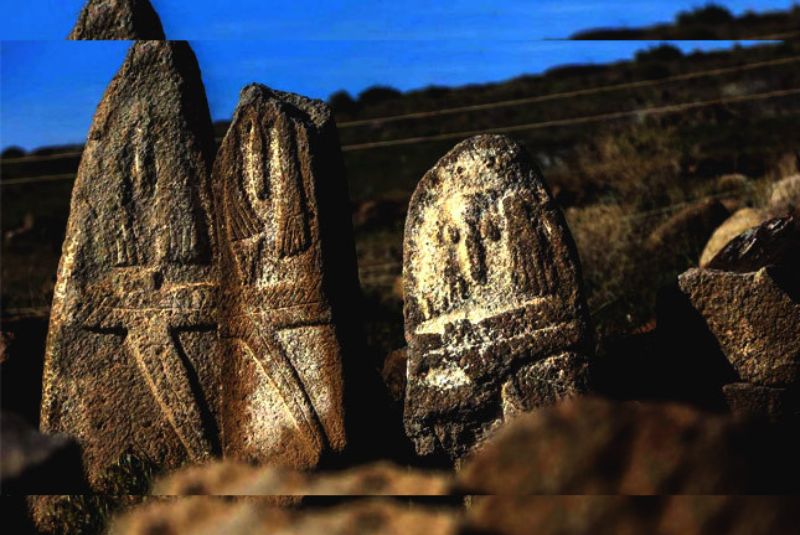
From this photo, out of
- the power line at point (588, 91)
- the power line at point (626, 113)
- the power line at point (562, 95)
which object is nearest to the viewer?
the power line at point (562, 95)

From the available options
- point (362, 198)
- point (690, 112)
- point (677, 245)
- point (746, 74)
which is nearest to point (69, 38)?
point (677, 245)

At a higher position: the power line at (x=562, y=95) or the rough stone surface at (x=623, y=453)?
the power line at (x=562, y=95)

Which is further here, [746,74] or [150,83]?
[746,74]

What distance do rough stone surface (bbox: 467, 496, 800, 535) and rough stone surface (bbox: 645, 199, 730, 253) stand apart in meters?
7.61

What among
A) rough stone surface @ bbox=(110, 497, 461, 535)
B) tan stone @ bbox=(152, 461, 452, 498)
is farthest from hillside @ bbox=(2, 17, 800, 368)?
rough stone surface @ bbox=(110, 497, 461, 535)

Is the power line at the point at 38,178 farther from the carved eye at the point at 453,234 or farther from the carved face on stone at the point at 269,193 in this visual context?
the carved eye at the point at 453,234

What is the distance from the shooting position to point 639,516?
1372 mm

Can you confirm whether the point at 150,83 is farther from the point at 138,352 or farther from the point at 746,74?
the point at 746,74

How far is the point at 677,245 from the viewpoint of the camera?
888 centimetres

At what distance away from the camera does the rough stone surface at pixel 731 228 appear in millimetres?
7943

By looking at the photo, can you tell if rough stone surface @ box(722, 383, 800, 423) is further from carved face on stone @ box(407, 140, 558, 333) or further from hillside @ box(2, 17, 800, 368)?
hillside @ box(2, 17, 800, 368)

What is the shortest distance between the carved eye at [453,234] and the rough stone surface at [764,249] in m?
1.70

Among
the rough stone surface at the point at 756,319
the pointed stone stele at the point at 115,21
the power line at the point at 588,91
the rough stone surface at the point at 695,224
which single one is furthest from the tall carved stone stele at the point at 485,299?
the power line at the point at 588,91

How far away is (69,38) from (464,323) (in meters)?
2.70
